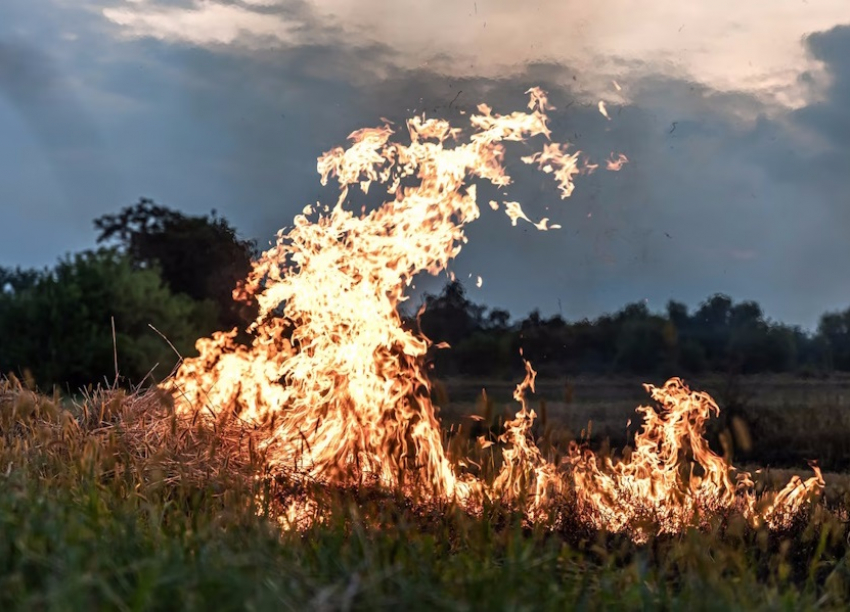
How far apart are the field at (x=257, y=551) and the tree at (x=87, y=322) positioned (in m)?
21.3

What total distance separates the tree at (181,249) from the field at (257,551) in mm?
29092

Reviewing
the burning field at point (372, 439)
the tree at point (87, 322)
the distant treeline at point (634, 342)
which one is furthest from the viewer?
the tree at point (87, 322)

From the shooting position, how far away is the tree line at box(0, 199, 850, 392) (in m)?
21.9

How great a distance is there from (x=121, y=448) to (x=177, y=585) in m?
5.34

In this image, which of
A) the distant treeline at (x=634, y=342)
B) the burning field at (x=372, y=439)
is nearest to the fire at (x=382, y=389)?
the burning field at (x=372, y=439)

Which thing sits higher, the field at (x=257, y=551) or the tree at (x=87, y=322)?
the tree at (x=87, y=322)

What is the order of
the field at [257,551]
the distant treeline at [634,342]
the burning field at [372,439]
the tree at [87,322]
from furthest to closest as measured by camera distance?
the tree at [87,322] → the distant treeline at [634,342] → the burning field at [372,439] → the field at [257,551]

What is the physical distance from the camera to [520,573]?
4227 millimetres

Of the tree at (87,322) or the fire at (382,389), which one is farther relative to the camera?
the tree at (87,322)

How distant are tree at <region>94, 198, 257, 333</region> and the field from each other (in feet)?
95.4

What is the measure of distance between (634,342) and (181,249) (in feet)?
74.3

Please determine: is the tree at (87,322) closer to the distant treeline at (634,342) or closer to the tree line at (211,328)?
the tree line at (211,328)

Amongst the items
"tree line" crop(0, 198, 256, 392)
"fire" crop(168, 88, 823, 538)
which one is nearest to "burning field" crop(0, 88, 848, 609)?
"fire" crop(168, 88, 823, 538)

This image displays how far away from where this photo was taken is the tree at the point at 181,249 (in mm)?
39188
